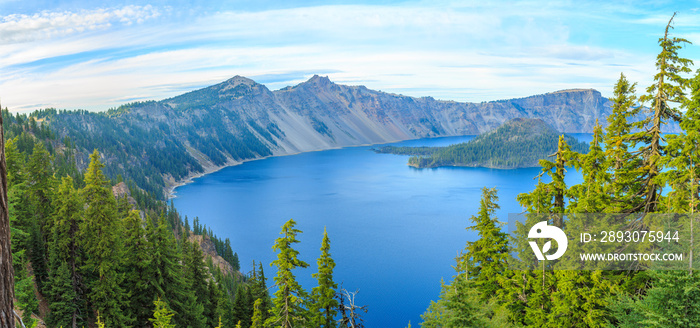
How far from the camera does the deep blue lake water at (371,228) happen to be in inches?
3034

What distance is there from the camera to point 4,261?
4992 mm

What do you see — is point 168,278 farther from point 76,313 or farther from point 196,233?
point 196,233

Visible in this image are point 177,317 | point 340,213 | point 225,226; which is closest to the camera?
point 177,317

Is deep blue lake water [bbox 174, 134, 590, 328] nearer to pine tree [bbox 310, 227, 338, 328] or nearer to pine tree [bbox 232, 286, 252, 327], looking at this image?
pine tree [bbox 232, 286, 252, 327]

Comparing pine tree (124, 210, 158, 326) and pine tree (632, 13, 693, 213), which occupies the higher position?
pine tree (632, 13, 693, 213)

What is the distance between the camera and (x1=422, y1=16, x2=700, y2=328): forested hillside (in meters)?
15.2

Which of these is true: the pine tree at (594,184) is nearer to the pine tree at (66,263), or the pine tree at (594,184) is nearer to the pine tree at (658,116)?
the pine tree at (658,116)

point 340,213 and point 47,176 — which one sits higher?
point 47,176

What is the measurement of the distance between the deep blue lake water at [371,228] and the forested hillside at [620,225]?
26357 mm

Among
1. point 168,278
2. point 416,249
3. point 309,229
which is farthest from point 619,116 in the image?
point 309,229

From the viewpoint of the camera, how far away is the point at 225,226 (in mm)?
127875

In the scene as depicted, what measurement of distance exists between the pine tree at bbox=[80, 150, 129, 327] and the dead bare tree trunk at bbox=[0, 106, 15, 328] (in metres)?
32.8

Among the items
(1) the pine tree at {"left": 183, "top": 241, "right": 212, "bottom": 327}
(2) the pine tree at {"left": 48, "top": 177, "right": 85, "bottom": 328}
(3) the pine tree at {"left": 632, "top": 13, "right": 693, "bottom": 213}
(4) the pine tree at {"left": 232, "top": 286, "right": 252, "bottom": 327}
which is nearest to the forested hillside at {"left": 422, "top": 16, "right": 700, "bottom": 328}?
(3) the pine tree at {"left": 632, "top": 13, "right": 693, "bottom": 213}

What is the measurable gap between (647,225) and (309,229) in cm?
10351
